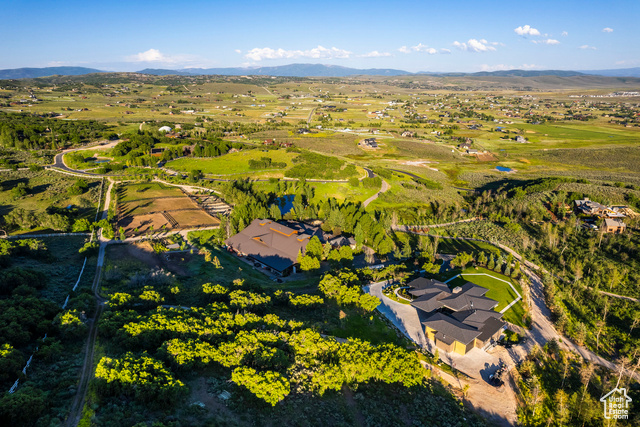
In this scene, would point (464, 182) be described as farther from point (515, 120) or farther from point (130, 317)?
point (515, 120)

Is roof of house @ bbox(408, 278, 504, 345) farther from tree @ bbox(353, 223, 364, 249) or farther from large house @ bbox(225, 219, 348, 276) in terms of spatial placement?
large house @ bbox(225, 219, 348, 276)

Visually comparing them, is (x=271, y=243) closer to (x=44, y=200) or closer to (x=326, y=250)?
(x=326, y=250)

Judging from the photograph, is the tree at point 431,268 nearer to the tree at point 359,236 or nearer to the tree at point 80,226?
the tree at point 359,236

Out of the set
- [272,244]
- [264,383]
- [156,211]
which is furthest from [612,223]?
[156,211]

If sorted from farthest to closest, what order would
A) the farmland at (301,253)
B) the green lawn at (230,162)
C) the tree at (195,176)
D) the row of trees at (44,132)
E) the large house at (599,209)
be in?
the row of trees at (44,132)
the green lawn at (230,162)
the tree at (195,176)
the large house at (599,209)
the farmland at (301,253)

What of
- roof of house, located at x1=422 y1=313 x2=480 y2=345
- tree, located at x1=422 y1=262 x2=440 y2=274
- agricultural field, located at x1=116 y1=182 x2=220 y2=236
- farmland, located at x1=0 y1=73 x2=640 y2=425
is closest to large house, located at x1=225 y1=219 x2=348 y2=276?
farmland, located at x1=0 y1=73 x2=640 y2=425

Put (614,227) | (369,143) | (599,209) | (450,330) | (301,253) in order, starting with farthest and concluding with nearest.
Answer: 1. (369,143)
2. (599,209)
3. (614,227)
4. (301,253)
5. (450,330)

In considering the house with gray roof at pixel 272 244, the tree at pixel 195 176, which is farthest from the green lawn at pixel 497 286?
the tree at pixel 195 176
